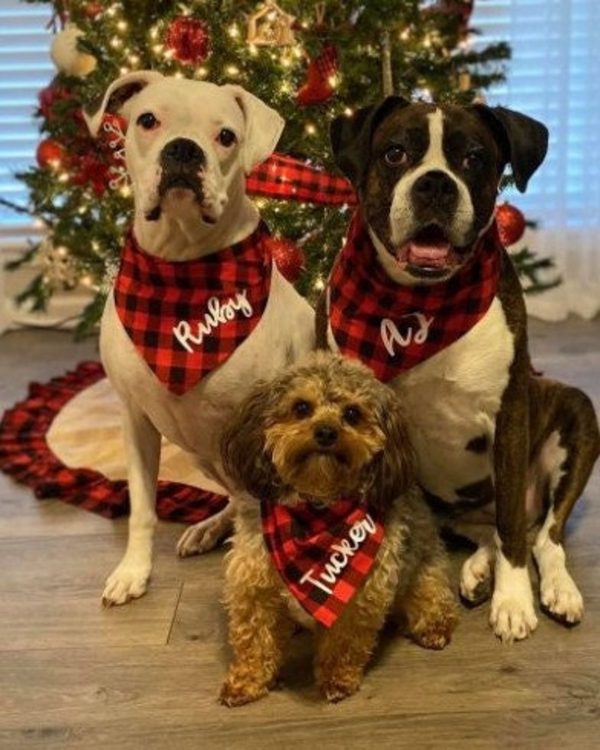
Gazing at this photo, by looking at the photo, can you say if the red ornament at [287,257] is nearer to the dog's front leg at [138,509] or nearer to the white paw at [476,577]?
the dog's front leg at [138,509]

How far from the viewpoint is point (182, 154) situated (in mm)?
1920

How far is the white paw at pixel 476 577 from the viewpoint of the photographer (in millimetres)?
2203

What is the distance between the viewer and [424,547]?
204cm

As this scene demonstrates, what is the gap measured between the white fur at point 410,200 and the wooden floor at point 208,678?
88 centimetres

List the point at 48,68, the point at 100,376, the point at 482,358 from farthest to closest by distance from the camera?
the point at 48,68
the point at 100,376
the point at 482,358

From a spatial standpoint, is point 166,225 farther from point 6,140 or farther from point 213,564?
point 6,140

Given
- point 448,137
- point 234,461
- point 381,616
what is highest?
point 448,137

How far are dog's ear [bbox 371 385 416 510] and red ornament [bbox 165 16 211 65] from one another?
1373mm

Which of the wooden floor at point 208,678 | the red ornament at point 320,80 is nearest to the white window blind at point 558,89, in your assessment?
the red ornament at point 320,80

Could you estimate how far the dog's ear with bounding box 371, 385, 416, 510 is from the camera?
1.81 meters

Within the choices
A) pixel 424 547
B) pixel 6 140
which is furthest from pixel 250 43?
pixel 6 140

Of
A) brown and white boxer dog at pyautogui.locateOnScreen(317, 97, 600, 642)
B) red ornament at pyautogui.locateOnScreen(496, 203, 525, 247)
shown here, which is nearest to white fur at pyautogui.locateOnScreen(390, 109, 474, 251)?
brown and white boxer dog at pyautogui.locateOnScreen(317, 97, 600, 642)

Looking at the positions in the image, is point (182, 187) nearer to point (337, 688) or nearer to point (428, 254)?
point (428, 254)

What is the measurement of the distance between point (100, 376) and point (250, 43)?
1.48 m
